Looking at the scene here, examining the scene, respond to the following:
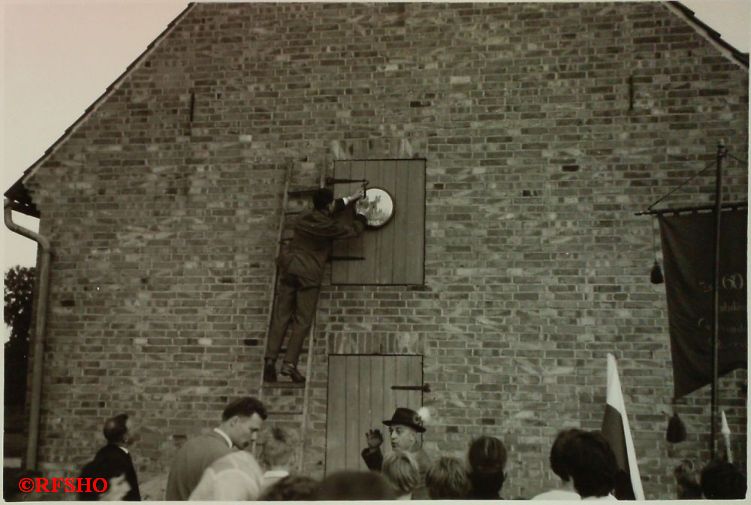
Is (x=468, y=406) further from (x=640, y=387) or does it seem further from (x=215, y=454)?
(x=215, y=454)

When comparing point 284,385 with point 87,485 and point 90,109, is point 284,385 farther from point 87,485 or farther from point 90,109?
point 90,109

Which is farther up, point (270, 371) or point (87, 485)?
point (270, 371)

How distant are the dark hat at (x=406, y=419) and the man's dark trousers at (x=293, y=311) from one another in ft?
3.20

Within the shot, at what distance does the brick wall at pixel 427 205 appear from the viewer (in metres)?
8.34

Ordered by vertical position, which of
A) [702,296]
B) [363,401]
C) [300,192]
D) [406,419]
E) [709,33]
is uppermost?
[709,33]

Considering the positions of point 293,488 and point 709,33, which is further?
point 709,33

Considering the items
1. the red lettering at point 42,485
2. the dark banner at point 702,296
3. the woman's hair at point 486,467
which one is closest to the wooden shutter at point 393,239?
the dark banner at point 702,296

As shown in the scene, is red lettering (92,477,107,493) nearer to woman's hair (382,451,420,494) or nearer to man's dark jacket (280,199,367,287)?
man's dark jacket (280,199,367,287)

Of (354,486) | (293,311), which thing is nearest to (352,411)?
(293,311)

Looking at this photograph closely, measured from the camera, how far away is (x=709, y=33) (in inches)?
334

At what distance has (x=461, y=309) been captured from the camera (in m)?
8.51

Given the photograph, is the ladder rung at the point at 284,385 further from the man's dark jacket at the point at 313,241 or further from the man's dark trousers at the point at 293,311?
the man's dark jacket at the point at 313,241

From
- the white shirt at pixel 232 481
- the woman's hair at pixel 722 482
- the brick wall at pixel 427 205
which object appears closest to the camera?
the white shirt at pixel 232 481

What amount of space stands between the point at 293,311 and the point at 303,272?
0.34m
